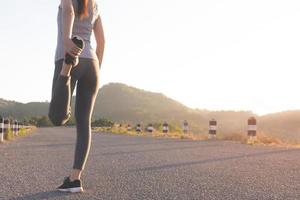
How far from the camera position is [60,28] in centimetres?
450

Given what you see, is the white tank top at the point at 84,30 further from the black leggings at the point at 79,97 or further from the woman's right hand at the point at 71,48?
the woman's right hand at the point at 71,48

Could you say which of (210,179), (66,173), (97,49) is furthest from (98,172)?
(97,49)

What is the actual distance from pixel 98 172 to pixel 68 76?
101 inches

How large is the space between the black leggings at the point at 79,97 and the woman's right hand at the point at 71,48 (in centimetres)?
21

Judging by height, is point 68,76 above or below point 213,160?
above

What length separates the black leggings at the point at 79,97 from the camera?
420cm

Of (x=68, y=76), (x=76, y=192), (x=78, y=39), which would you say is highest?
(x=78, y=39)

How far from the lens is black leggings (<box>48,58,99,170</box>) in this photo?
13.8ft

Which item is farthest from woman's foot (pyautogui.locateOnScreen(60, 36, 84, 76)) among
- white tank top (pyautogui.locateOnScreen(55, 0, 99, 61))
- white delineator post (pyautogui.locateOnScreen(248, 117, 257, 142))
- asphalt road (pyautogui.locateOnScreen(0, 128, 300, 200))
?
white delineator post (pyautogui.locateOnScreen(248, 117, 257, 142))

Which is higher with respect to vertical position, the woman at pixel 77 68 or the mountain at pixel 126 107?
the mountain at pixel 126 107

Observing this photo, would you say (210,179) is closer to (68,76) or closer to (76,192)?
(76,192)

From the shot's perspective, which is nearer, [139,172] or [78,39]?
[78,39]

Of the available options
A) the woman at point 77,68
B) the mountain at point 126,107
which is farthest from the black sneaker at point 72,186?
the mountain at point 126,107

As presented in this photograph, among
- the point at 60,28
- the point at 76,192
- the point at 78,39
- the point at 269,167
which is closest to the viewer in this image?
the point at 78,39
